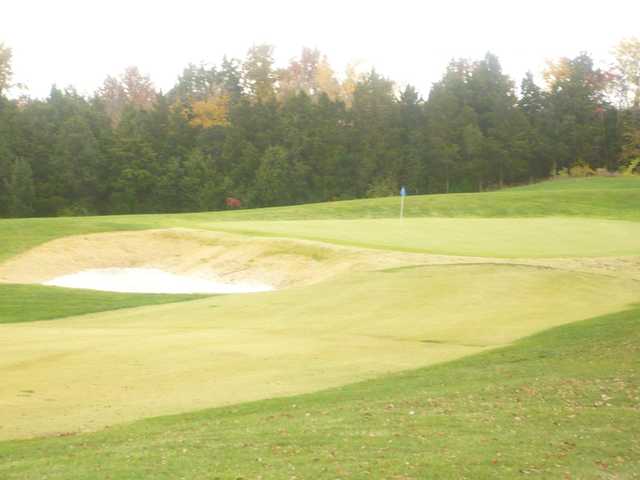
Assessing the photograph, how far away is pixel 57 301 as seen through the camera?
68.5 feet

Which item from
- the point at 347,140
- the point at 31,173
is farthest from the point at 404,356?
the point at 347,140

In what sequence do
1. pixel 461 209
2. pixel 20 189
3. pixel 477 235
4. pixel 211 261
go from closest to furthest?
pixel 211 261
pixel 477 235
pixel 461 209
pixel 20 189

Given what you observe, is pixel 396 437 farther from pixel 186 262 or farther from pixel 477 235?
pixel 477 235

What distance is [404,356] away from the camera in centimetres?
1384

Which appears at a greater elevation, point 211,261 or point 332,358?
point 211,261

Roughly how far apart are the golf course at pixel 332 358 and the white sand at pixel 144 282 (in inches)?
22.1

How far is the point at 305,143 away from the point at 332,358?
64.1 m

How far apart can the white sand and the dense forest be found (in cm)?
4220

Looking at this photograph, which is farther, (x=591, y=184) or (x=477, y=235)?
(x=591, y=184)

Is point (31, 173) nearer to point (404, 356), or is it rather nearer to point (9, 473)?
point (404, 356)

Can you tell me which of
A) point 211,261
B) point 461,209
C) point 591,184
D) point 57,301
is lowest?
point 57,301

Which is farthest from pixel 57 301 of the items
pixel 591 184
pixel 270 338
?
pixel 591 184

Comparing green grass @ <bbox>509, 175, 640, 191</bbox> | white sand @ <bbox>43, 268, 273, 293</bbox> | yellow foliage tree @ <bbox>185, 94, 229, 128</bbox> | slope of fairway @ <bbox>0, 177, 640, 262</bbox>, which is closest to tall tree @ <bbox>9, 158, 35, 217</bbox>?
yellow foliage tree @ <bbox>185, 94, 229, 128</bbox>

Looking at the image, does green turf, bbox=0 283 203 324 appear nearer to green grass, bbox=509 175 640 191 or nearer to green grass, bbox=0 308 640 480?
green grass, bbox=0 308 640 480
